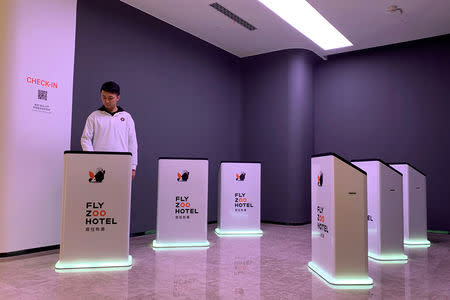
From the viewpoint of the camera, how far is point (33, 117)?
13.1 ft

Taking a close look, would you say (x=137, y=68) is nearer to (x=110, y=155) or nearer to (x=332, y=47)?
(x=110, y=155)

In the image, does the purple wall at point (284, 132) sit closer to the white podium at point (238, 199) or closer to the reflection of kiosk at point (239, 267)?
the white podium at point (238, 199)

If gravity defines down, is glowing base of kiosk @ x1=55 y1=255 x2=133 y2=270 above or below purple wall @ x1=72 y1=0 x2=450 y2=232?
below

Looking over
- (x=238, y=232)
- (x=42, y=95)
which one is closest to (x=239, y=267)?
(x=238, y=232)

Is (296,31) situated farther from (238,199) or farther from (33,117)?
(33,117)

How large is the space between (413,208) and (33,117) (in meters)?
4.51

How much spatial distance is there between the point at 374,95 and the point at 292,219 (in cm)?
253

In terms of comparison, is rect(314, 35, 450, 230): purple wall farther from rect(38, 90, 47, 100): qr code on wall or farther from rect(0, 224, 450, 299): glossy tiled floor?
rect(38, 90, 47, 100): qr code on wall

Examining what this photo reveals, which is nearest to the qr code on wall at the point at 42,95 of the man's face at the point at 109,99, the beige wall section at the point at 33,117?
the beige wall section at the point at 33,117

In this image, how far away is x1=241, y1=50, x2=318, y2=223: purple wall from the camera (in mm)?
6668

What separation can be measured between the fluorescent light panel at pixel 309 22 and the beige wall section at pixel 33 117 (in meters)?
2.56

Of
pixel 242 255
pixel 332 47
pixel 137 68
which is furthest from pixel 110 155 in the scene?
pixel 332 47

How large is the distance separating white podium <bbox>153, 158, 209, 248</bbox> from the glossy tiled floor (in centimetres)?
25

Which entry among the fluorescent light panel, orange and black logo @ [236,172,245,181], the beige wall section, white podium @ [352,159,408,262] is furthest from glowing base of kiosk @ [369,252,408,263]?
the beige wall section
